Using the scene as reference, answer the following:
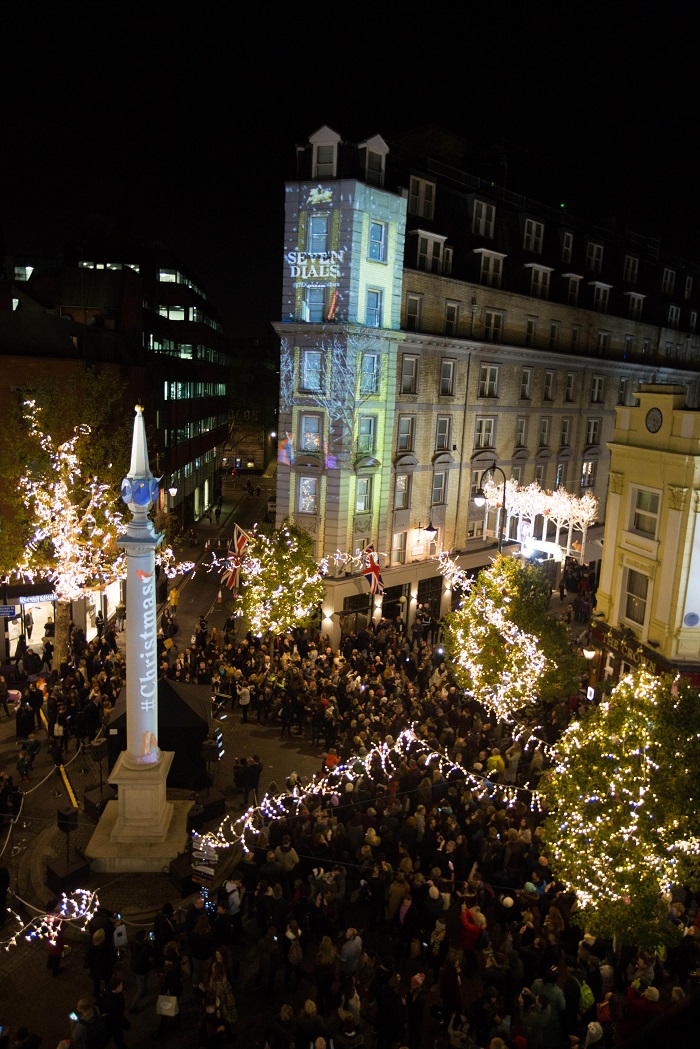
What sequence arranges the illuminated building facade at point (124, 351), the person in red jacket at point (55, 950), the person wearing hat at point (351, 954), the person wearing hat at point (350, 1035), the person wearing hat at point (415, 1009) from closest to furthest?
1. the person wearing hat at point (350, 1035)
2. the person wearing hat at point (415, 1009)
3. the person wearing hat at point (351, 954)
4. the person in red jacket at point (55, 950)
5. the illuminated building facade at point (124, 351)

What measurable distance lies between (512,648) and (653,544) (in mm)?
7002

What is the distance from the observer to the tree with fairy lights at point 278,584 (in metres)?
27.0

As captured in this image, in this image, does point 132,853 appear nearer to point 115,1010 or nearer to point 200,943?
point 200,943

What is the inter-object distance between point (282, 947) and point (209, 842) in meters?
4.03

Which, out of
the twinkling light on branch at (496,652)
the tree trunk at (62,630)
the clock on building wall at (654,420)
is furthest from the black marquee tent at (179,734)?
the clock on building wall at (654,420)

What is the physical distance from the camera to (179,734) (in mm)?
19266

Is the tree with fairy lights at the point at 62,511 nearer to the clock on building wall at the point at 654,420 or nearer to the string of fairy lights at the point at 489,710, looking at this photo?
the string of fairy lights at the point at 489,710

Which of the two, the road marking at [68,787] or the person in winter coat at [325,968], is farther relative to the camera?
the road marking at [68,787]

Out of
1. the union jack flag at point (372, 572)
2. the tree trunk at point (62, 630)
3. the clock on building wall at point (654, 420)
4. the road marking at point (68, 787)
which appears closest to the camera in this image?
the road marking at point (68, 787)

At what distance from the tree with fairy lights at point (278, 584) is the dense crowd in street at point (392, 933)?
23.1 ft

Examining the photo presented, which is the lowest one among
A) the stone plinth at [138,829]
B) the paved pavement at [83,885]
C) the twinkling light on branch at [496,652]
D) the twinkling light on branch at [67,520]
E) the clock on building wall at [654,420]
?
the paved pavement at [83,885]

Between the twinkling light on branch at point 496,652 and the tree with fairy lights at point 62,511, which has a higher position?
the tree with fairy lights at point 62,511

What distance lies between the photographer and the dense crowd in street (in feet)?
36.2

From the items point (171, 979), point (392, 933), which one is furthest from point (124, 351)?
point (171, 979)
